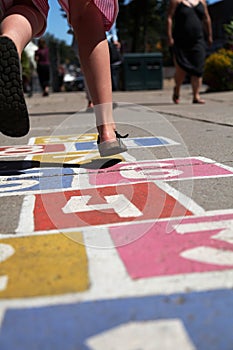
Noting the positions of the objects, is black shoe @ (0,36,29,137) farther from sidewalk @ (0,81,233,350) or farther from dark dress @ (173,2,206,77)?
dark dress @ (173,2,206,77)

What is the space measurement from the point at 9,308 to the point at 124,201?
0.92m

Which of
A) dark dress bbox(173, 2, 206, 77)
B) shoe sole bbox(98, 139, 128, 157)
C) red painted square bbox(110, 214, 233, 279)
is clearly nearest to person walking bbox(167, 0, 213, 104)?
dark dress bbox(173, 2, 206, 77)

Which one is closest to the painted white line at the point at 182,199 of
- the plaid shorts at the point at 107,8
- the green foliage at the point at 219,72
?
the plaid shorts at the point at 107,8

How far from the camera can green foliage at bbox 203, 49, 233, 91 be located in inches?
527

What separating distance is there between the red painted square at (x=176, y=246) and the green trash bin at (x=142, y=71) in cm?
1891

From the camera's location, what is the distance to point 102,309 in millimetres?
1154

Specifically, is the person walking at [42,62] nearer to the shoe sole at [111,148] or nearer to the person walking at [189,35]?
the person walking at [189,35]

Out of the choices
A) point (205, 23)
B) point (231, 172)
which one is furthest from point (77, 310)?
point (205, 23)

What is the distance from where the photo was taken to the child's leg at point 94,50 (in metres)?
2.79

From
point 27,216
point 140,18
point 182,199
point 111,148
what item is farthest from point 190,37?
point 140,18

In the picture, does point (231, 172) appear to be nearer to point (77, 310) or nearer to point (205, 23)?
point (77, 310)

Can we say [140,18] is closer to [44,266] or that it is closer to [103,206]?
[103,206]

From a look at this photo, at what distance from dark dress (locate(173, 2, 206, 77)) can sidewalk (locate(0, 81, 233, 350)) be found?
4.98m

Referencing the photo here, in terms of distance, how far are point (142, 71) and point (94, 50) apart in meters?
18.3
